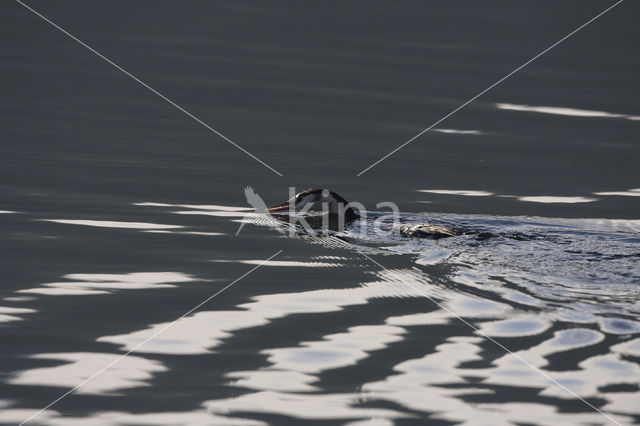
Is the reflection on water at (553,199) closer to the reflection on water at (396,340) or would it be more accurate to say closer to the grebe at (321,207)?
the reflection on water at (396,340)

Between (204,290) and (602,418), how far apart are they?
2975mm

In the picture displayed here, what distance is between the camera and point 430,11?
66.9 feet

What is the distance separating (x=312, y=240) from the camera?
828cm

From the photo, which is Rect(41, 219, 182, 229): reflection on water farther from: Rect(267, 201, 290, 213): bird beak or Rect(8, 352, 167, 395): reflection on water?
→ Rect(8, 352, 167, 395): reflection on water

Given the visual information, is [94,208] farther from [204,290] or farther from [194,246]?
[204,290]

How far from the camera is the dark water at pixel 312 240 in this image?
17.3ft

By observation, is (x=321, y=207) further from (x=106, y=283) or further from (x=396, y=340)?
(x=396, y=340)

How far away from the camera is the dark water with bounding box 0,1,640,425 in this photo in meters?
5.28

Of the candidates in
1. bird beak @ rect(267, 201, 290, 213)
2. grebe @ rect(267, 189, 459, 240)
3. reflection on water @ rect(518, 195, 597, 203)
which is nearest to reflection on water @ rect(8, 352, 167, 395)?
grebe @ rect(267, 189, 459, 240)

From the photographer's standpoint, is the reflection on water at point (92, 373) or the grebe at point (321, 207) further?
the grebe at point (321, 207)

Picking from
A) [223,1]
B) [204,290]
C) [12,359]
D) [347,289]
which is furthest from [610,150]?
[223,1]

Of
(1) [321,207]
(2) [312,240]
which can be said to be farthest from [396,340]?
(1) [321,207]

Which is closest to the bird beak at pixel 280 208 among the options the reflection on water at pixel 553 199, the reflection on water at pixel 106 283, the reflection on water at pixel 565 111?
the reflection on water at pixel 106 283

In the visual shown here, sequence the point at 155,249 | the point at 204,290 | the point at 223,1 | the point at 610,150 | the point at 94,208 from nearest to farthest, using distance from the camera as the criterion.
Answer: the point at 204,290
the point at 155,249
the point at 94,208
the point at 610,150
the point at 223,1
